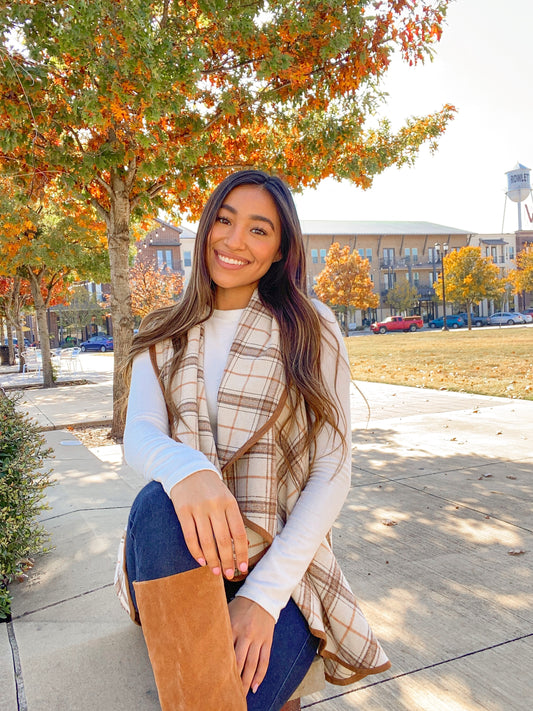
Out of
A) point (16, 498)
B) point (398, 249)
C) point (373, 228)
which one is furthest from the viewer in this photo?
point (398, 249)

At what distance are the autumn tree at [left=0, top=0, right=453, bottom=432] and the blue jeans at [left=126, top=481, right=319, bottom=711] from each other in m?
4.08

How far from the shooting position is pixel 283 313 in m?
2.00

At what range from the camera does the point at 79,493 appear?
424 centimetres

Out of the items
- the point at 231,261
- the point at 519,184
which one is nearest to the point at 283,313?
the point at 231,261

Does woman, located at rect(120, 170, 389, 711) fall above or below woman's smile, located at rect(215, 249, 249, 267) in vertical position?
below

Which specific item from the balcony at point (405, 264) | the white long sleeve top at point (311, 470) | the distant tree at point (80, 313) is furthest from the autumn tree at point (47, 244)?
the balcony at point (405, 264)

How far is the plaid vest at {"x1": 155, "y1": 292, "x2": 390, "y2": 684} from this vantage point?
165 cm

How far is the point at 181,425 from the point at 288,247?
76 centimetres

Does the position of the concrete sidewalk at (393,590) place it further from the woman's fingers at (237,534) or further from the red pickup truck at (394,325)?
the red pickup truck at (394,325)

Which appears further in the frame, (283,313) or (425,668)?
(425,668)

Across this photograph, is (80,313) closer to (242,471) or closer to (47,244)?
(47,244)

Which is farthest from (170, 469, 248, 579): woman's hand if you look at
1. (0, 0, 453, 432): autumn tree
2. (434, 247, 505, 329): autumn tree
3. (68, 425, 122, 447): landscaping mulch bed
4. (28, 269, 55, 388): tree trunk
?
(434, 247, 505, 329): autumn tree

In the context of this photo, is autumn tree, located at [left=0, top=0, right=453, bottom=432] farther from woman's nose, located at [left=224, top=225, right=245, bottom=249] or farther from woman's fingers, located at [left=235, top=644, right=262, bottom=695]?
woman's fingers, located at [left=235, top=644, right=262, bottom=695]

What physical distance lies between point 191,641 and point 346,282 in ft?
164
